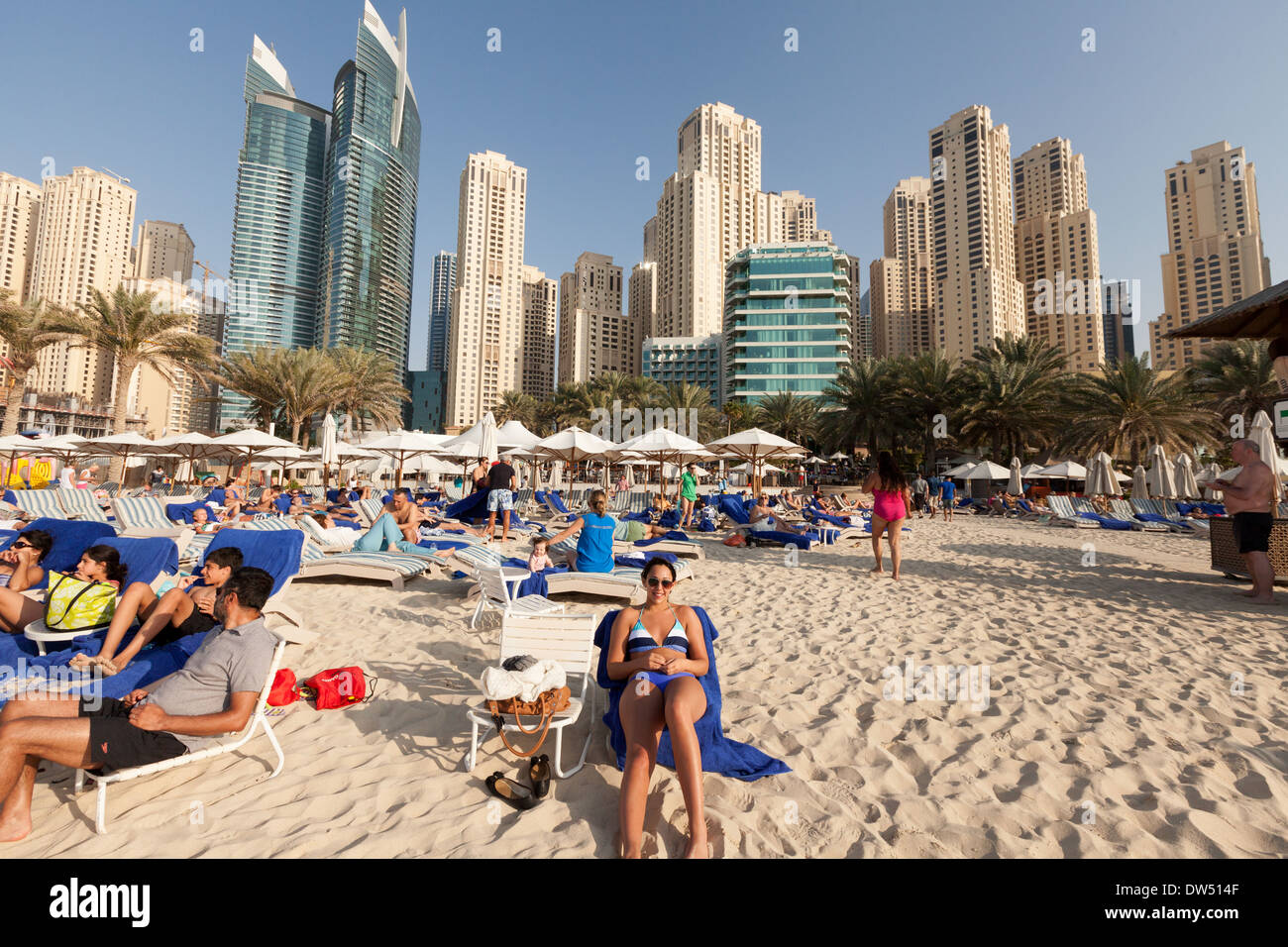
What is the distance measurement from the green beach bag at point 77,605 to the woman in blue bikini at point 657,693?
324 centimetres

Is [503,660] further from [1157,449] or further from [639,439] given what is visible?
[1157,449]

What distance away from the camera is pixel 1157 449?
17.4 meters

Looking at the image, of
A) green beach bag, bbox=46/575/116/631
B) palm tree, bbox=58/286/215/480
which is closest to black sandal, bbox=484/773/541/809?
green beach bag, bbox=46/575/116/631

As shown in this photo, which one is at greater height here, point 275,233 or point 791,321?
point 275,233

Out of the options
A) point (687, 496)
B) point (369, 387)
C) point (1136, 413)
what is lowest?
point (687, 496)

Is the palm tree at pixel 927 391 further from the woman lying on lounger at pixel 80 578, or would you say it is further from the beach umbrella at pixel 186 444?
the woman lying on lounger at pixel 80 578

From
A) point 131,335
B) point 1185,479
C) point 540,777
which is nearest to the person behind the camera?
point 540,777

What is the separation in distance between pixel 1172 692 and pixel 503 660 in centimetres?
427

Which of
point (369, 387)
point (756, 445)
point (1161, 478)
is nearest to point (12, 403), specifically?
point (369, 387)

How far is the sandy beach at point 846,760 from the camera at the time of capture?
2.28 m

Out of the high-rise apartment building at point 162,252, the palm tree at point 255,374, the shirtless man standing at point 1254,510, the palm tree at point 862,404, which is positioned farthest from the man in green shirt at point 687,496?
the high-rise apartment building at point 162,252

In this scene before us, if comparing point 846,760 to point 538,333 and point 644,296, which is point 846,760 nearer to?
point 644,296

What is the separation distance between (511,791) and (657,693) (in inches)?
30.1

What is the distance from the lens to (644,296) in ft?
425
